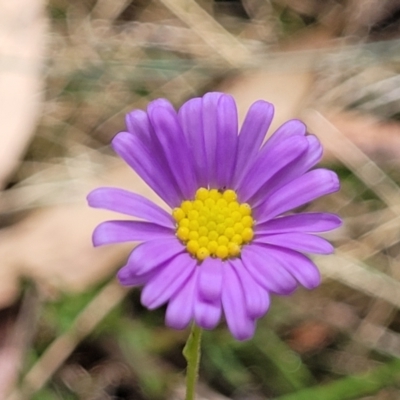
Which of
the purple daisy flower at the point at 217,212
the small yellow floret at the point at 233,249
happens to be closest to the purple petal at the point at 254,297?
the purple daisy flower at the point at 217,212

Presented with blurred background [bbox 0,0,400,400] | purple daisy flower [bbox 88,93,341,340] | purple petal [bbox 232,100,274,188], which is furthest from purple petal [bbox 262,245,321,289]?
blurred background [bbox 0,0,400,400]

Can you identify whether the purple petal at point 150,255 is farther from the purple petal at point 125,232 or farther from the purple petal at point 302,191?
the purple petal at point 302,191

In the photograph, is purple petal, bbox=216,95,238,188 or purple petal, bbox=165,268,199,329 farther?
purple petal, bbox=216,95,238,188

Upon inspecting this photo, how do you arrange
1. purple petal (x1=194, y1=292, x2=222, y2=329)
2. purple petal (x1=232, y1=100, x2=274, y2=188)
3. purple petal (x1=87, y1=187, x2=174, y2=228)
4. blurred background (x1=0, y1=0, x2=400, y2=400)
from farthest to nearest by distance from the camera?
1. blurred background (x1=0, y1=0, x2=400, y2=400)
2. purple petal (x1=232, y1=100, x2=274, y2=188)
3. purple petal (x1=87, y1=187, x2=174, y2=228)
4. purple petal (x1=194, y1=292, x2=222, y2=329)

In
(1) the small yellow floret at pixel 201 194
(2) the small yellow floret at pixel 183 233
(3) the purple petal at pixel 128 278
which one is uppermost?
(1) the small yellow floret at pixel 201 194

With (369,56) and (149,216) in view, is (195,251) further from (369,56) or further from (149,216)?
A: (369,56)

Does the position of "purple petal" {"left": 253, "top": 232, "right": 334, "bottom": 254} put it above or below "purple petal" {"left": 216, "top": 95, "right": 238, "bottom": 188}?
below

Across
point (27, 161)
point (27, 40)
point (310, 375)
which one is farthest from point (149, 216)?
point (27, 40)

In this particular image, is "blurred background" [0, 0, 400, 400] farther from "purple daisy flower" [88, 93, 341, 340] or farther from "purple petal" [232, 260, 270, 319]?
"purple petal" [232, 260, 270, 319]
